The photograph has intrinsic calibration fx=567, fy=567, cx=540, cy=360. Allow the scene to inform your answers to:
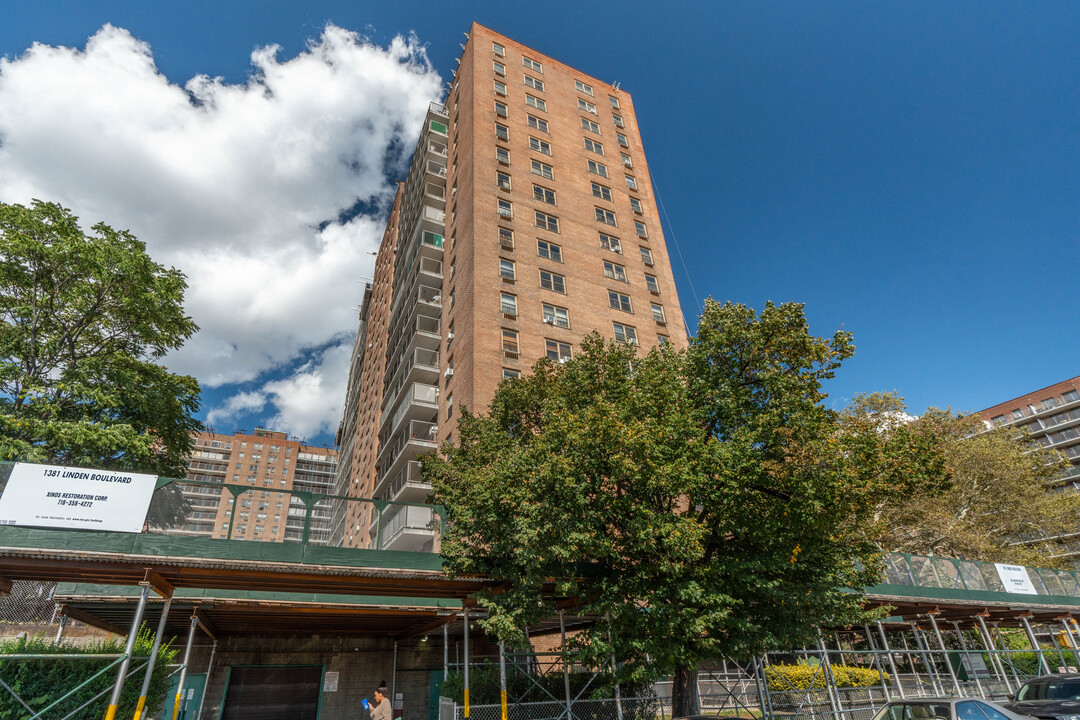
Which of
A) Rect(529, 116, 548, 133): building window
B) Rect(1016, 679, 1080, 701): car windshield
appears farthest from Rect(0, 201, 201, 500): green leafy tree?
Rect(1016, 679, 1080, 701): car windshield

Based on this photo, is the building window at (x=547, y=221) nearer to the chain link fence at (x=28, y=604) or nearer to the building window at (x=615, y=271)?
the building window at (x=615, y=271)

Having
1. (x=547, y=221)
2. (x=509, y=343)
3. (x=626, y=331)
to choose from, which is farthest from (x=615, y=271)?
(x=509, y=343)

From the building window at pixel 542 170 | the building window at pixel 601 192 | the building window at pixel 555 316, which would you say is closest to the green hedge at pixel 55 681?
the building window at pixel 555 316

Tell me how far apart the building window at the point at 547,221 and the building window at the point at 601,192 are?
5377 millimetres

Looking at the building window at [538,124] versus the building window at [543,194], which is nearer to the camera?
the building window at [543,194]

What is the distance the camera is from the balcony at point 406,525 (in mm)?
17875

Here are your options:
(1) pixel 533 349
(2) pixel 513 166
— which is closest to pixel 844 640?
(1) pixel 533 349

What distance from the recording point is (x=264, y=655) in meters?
22.1

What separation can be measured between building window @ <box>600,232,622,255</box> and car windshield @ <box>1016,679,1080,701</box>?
101 ft

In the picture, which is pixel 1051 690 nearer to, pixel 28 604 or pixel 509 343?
pixel 509 343

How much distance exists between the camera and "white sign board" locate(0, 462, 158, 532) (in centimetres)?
1166

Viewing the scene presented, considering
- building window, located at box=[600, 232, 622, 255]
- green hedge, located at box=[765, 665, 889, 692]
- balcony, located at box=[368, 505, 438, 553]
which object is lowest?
green hedge, located at box=[765, 665, 889, 692]

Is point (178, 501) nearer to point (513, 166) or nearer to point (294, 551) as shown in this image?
point (294, 551)

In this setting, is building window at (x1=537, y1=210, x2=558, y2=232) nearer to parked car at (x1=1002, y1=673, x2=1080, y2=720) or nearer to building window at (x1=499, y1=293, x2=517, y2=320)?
building window at (x1=499, y1=293, x2=517, y2=320)
